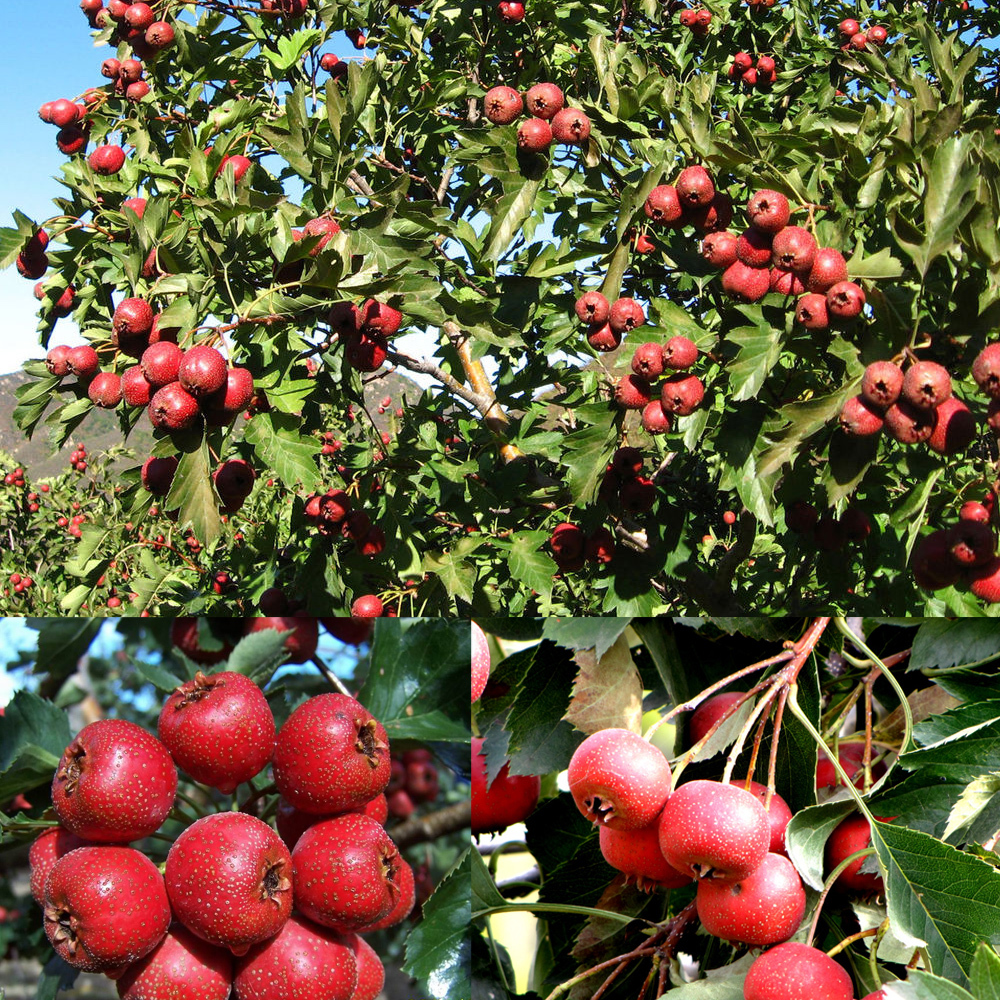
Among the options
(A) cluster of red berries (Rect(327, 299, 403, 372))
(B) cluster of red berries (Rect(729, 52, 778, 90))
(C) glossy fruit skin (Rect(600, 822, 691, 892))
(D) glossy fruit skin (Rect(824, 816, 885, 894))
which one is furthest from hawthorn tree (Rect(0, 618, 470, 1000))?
(B) cluster of red berries (Rect(729, 52, 778, 90))

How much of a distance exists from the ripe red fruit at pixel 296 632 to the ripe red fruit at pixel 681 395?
4.04 ft

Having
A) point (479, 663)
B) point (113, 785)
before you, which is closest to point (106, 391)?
point (479, 663)

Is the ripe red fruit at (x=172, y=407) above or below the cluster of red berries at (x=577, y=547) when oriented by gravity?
above

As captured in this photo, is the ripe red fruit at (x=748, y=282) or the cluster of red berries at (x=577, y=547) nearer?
the ripe red fruit at (x=748, y=282)

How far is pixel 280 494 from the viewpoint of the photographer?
5609mm

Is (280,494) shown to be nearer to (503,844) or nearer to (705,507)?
(705,507)

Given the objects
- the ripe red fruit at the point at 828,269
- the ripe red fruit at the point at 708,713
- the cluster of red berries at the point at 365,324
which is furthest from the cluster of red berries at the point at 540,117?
the ripe red fruit at the point at 708,713

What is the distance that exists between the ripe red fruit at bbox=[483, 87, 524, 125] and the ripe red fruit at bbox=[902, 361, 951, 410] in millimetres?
1520

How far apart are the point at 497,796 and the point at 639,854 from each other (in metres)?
0.21

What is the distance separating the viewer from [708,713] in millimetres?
1170

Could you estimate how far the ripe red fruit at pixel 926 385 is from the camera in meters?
1.83

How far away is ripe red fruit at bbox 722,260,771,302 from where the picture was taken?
2.17 metres

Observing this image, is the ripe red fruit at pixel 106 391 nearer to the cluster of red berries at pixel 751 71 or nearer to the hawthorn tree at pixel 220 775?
the hawthorn tree at pixel 220 775

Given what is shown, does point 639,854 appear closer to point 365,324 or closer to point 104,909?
point 104,909
